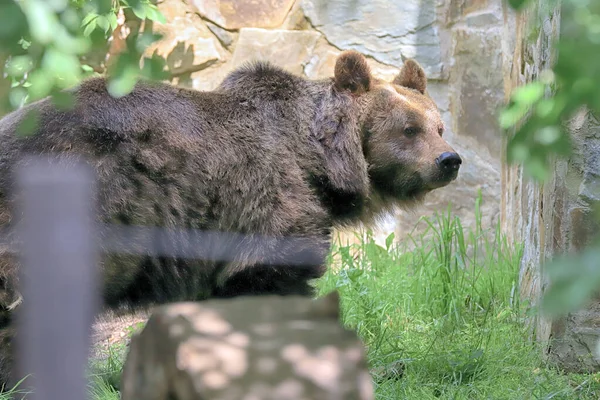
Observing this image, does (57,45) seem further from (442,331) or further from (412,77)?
(412,77)

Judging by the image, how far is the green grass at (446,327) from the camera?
3955 millimetres

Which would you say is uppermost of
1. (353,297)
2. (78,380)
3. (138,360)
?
(78,380)

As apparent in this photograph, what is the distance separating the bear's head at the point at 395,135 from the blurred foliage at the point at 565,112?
10.4ft

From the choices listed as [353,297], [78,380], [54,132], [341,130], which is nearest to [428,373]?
[353,297]

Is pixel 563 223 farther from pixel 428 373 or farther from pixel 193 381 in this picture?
pixel 193 381

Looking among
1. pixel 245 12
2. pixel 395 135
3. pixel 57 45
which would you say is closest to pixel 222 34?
pixel 245 12

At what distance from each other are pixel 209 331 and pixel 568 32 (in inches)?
56.5

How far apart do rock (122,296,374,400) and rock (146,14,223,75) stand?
499 cm

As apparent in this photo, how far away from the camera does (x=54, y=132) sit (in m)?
3.97

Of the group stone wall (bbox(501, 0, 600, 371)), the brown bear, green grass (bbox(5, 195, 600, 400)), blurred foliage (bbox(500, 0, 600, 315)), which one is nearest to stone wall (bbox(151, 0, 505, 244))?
green grass (bbox(5, 195, 600, 400))

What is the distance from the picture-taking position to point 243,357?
2.25 metres

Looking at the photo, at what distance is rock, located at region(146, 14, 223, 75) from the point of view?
7039mm

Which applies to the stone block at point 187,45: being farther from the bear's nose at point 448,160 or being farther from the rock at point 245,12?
the bear's nose at point 448,160

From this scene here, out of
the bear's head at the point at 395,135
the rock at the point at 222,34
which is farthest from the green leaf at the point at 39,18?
the rock at the point at 222,34
